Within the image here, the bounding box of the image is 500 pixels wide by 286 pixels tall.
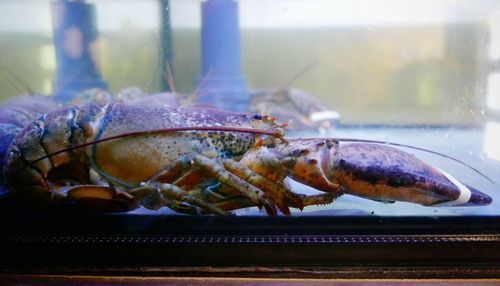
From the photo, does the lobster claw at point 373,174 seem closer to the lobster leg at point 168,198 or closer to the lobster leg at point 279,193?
the lobster leg at point 279,193

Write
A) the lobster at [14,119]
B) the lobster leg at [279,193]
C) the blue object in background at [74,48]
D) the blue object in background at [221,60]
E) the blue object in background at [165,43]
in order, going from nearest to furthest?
the lobster leg at [279,193] → the lobster at [14,119] → the blue object in background at [74,48] → the blue object in background at [221,60] → the blue object in background at [165,43]

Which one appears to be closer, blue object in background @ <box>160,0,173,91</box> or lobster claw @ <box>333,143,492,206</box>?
lobster claw @ <box>333,143,492,206</box>

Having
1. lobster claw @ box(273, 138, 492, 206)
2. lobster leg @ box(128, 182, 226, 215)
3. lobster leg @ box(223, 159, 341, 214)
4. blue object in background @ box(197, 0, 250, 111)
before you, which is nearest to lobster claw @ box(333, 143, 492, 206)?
lobster claw @ box(273, 138, 492, 206)

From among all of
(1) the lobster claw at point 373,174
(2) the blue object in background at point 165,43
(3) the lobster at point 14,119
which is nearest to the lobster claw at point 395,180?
(1) the lobster claw at point 373,174

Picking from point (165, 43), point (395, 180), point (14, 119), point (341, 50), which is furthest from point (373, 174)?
point (341, 50)

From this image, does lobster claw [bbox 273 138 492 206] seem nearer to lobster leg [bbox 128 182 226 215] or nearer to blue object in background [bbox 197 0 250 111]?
lobster leg [bbox 128 182 226 215]

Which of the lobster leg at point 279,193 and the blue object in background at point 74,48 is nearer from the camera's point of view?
the lobster leg at point 279,193

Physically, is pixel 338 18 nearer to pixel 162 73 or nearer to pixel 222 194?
pixel 162 73
